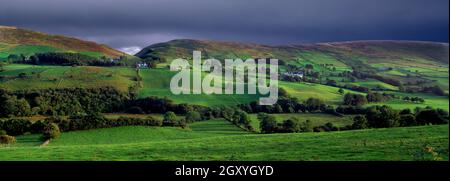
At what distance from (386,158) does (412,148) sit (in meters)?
2.78

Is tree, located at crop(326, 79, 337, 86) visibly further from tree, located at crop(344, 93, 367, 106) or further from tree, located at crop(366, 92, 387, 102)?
tree, located at crop(344, 93, 367, 106)

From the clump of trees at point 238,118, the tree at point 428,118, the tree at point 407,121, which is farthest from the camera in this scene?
the clump of trees at point 238,118

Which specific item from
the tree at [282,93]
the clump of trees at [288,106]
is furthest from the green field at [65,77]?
the tree at [282,93]

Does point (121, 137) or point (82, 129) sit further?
point (82, 129)

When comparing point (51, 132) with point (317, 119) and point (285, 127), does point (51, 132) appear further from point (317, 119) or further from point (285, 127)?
point (317, 119)

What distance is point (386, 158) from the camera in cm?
2231

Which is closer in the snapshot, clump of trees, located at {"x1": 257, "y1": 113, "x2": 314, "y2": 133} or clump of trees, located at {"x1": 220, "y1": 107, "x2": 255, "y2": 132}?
clump of trees, located at {"x1": 257, "y1": 113, "x2": 314, "y2": 133}

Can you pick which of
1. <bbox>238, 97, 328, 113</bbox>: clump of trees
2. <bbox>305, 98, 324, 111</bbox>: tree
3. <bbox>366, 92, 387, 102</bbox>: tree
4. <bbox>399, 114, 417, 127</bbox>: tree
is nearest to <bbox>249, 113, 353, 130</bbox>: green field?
<bbox>238, 97, 328, 113</bbox>: clump of trees

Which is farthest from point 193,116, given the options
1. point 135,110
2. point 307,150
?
point 307,150

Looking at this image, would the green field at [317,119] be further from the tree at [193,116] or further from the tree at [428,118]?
the tree at [428,118]

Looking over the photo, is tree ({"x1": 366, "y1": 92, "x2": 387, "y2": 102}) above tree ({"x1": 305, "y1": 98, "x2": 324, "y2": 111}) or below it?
above
